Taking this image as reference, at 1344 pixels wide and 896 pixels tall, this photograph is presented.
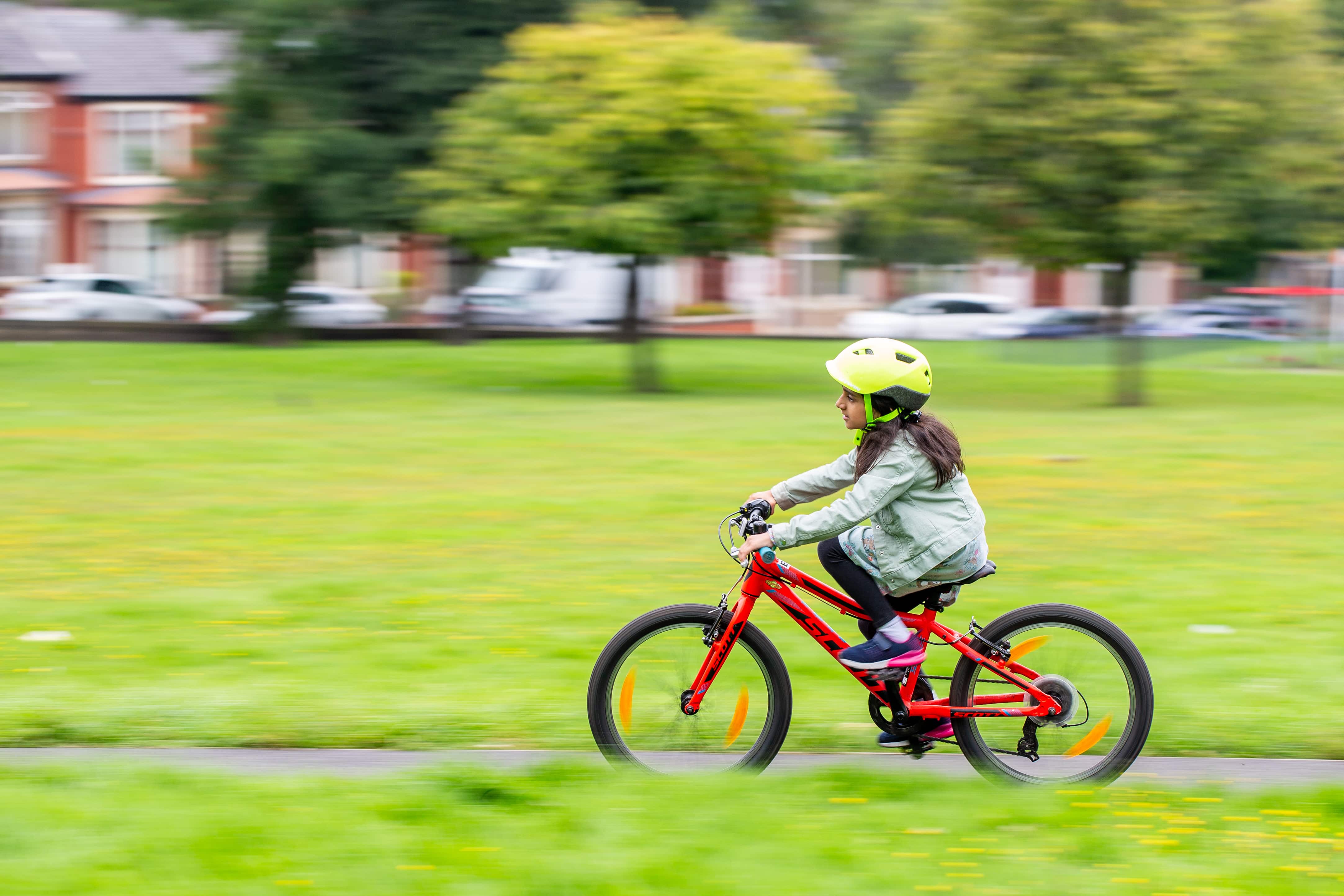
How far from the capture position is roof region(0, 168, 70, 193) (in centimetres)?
4694

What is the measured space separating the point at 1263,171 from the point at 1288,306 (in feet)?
81.3

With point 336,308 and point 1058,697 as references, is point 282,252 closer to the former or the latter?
point 336,308

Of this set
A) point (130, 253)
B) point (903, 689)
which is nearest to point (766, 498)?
point (903, 689)

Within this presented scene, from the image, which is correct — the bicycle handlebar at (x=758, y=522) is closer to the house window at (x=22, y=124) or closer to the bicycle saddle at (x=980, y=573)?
the bicycle saddle at (x=980, y=573)

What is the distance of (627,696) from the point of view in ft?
15.8

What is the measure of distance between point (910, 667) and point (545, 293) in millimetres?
34738

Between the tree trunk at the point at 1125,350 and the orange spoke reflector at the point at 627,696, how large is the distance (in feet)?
59.2

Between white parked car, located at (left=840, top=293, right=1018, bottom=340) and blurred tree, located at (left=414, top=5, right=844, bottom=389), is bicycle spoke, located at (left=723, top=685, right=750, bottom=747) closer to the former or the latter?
blurred tree, located at (left=414, top=5, right=844, bottom=389)

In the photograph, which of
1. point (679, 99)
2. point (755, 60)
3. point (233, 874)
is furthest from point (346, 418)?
point (233, 874)

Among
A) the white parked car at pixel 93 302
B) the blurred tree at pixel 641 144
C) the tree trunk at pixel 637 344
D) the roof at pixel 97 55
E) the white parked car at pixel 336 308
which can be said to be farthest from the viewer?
the roof at pixel 97 55

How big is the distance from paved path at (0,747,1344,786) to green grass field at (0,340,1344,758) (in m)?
0.17

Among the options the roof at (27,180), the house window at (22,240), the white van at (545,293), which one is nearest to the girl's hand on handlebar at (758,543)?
the white van at (545,293)

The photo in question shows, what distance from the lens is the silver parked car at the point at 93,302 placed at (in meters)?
40.5

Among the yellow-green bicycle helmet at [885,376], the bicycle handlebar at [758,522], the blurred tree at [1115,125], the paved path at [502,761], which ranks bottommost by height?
the paved path at [502,761]
